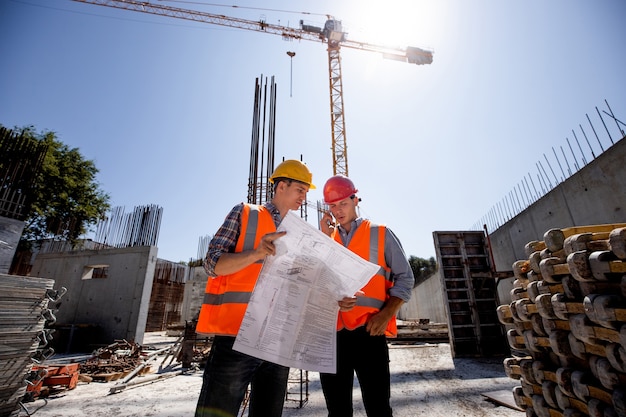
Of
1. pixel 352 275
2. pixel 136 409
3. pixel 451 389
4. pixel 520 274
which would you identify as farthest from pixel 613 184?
pixel 136 409

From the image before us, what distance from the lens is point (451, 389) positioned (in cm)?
458

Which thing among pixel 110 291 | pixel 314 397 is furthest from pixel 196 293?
pixel 314 397

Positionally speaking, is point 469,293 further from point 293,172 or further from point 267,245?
point 267,245

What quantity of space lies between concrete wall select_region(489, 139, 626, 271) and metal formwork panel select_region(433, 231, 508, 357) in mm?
1931

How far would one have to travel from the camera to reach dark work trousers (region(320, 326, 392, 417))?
1744mm

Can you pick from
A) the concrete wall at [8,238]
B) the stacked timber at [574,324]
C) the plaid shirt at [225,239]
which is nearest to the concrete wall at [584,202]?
the stacked timber at [574,324]

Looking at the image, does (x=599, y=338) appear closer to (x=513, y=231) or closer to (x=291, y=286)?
(x=291, y=286)

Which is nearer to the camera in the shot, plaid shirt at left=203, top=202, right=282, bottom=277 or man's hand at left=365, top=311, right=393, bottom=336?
plaid shirt at left=203, top=202, right=282, bottom=277

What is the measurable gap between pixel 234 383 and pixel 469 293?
790cm

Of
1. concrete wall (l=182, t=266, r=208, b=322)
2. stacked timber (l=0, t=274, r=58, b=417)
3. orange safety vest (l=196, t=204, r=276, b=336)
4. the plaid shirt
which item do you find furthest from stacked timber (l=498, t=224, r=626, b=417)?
concrete wall (l=182, t=266, r=208, b=322)

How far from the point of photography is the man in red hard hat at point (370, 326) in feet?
5.79

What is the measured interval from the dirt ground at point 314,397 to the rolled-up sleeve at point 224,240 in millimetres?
2930

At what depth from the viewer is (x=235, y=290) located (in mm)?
1543

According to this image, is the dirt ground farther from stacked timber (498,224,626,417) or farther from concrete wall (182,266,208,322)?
concrete wall (182,266,208,322)
